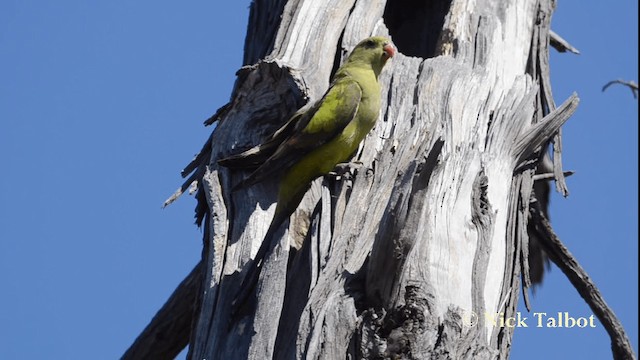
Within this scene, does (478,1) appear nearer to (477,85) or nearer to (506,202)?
(477,85)

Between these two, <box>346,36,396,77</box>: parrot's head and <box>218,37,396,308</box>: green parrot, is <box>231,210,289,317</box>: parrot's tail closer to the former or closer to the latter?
<box>218,37,396,308</box>: green parrot

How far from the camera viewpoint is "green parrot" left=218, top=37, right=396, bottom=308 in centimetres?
604

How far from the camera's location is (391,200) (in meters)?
4.73

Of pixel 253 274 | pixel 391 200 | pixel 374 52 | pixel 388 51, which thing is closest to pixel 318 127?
pixel 374 52

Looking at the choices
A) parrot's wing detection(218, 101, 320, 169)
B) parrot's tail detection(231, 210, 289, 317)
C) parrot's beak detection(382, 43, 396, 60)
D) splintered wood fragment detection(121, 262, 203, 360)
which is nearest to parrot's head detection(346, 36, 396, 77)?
parrot's beak detection(382, 43, 396, 60)

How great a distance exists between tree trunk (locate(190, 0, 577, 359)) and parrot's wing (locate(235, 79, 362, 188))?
188 mm

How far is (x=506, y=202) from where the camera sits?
6285 millimetres

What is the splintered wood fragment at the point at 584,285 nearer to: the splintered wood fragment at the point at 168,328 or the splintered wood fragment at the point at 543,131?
the splintered wood fragment at the point at 543,131

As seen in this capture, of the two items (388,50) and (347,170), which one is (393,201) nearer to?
(347,170)

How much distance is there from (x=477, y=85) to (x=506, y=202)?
0.89 meters

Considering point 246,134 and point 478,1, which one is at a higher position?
point 478,1

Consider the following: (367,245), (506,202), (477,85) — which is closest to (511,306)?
(506,202)

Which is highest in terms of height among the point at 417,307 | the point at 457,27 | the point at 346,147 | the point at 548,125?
the point at 457,27

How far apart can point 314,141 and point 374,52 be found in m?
0.93
